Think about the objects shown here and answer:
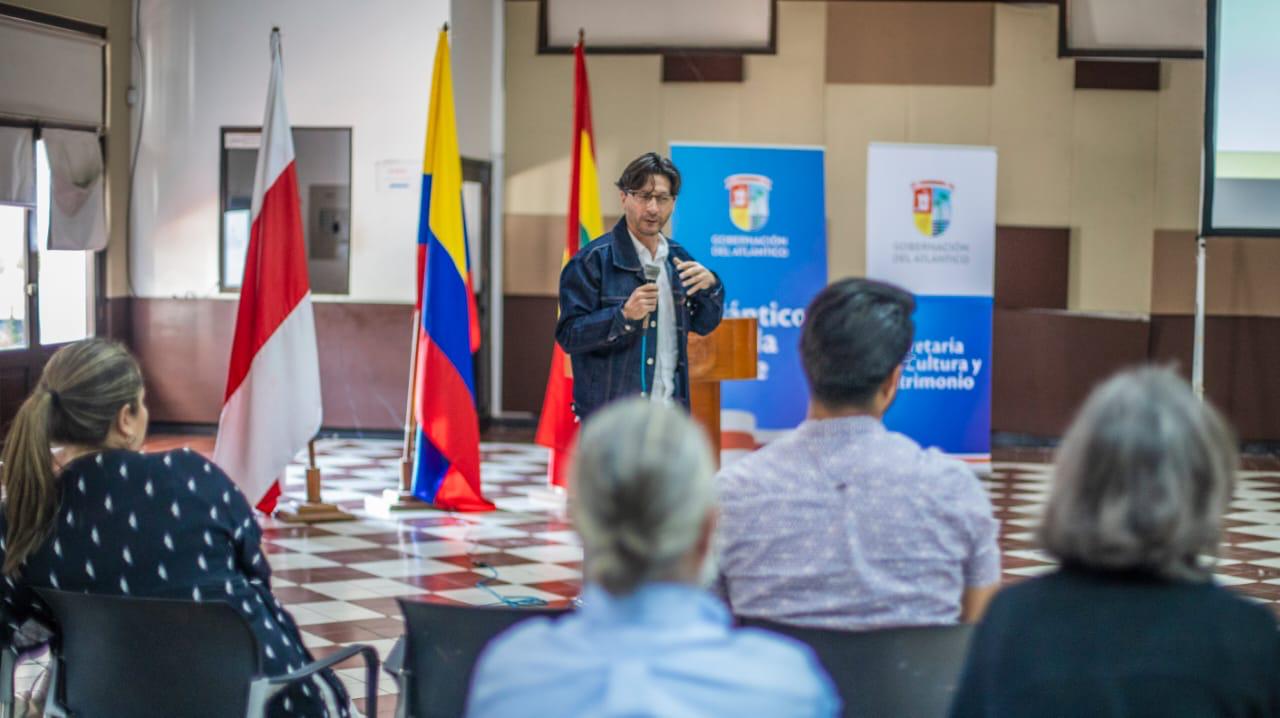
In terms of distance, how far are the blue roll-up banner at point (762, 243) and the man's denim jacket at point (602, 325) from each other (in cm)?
394

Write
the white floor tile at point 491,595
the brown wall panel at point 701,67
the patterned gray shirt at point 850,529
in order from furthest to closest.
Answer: the brown wall panel at point 701,67 → the white floor tile at point 491,595 → the patterned gray shirt at point 850,529

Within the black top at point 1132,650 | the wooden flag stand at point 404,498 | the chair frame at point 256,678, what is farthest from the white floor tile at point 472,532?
the black top at point 1132,650

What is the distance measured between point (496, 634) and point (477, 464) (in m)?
5.55

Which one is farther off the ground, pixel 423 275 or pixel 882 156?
pixel 882 156

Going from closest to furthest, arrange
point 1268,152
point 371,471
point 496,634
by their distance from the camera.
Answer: point 496,634
point 1268,152
point 371,471

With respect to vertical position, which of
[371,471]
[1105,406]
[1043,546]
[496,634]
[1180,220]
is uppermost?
[1180,220]

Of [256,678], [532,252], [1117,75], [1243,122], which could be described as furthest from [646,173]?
[1117,75]

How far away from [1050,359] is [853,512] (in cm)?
934

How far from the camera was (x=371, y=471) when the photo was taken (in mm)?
9352

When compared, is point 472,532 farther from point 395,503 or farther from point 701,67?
point 701,67

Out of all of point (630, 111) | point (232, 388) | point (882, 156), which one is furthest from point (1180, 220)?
point (232, 388)

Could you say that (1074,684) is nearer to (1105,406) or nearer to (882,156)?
(1105,406)

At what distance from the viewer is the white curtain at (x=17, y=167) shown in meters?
9.25

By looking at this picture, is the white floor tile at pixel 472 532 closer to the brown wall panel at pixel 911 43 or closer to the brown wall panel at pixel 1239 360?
the brown wall panel at pixel 911 43
